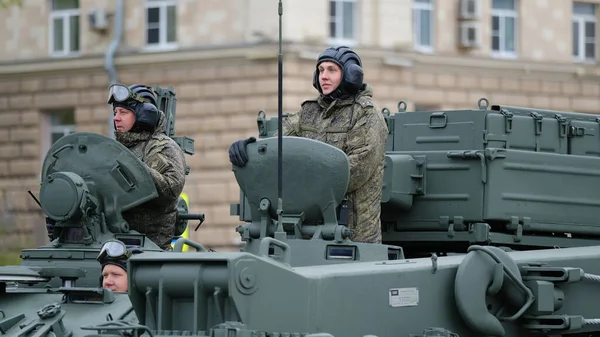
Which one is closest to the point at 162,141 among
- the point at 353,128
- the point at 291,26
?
the point at 353,128

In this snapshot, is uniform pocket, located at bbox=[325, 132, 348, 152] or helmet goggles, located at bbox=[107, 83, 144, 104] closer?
uniform pocket, located at bbox=[325, 132, 348, 152]

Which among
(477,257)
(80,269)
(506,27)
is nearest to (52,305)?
(80,269)

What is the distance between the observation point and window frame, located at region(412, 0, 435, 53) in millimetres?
33406

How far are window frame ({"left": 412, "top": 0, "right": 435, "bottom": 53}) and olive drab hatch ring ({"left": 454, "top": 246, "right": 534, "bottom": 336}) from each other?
22.9m

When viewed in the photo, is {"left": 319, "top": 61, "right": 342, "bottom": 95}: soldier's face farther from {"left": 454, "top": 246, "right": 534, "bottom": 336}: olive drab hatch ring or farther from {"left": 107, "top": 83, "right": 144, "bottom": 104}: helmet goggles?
{"left": 107, "top": 83, "right": 144, "bottom": 104}: helmet goggles

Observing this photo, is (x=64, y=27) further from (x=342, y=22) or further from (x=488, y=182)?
(x=488, y=182)

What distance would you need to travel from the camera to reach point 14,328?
36.4ft

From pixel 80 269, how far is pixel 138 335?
2.61 m

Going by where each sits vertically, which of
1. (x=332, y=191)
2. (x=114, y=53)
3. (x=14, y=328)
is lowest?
(x=14, y=328)

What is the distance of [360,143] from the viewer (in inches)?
458

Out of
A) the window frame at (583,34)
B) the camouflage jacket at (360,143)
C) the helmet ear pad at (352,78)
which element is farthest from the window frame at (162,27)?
the helmet ear pad at (352,78)

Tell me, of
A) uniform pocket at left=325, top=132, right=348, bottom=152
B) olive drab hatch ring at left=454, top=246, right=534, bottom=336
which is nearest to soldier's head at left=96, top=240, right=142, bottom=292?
uniform pocket at left=325, top=132, right=348, bottom=152

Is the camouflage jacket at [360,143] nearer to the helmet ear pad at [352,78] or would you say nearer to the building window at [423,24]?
the helmet ear pad at [352,78]

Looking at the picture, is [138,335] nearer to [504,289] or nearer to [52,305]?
[52,305]
